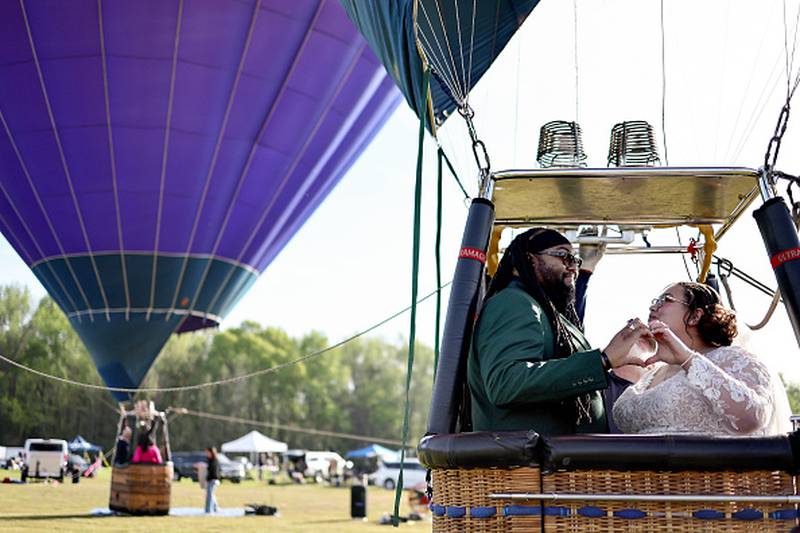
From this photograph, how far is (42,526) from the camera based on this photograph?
381 inches

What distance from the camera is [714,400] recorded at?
2154 millimetres

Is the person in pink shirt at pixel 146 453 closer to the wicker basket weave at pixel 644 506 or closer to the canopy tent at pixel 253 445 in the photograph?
the wicker basket weave at pixel 644 506

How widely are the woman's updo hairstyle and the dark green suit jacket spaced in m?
0.29

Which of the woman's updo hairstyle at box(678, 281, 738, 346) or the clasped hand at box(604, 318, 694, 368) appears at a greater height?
the woman's updo hairstyle at box(678, 281, 738, 346)

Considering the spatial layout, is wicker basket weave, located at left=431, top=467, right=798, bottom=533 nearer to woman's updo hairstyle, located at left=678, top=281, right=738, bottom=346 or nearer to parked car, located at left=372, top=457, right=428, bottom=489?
woman's updo hairstyle, located at left=678, top=281, right=738, bottom=346

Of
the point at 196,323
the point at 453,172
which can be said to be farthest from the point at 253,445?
the point at 453,172

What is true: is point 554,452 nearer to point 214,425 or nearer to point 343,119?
point 343,119

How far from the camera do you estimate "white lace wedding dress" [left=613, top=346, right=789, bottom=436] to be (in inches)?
84.3

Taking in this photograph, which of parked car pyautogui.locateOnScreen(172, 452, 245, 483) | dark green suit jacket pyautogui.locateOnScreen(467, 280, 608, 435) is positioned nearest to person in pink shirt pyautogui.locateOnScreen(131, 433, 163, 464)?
dark green suit jacket pyautogui.locateOnScreen(467, 280, 608, 435)

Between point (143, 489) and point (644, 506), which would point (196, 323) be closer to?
point (143, 489)

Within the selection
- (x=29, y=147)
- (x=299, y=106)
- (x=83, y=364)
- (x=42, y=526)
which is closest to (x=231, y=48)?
(x=299, y=106)

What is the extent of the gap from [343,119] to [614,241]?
→ 11.5 metres

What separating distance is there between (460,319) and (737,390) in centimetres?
62

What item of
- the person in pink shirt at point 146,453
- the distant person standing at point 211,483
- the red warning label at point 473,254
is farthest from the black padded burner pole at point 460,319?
the distant person standing at point 211,483
